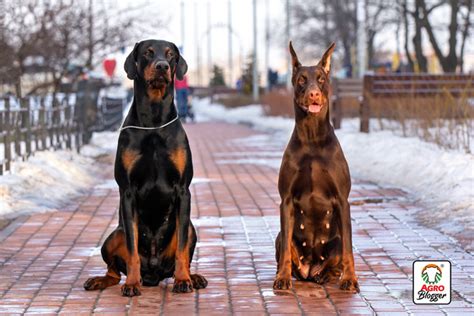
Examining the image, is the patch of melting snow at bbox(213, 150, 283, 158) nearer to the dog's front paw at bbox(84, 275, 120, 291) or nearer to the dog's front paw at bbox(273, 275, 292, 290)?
the dog's front paw at bbox(84, 275, 120, 291)

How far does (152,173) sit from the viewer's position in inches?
306

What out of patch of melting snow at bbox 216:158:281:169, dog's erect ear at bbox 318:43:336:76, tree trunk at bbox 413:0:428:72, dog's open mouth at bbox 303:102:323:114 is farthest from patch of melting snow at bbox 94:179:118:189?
tree trunk at bbox 413:0:428:72

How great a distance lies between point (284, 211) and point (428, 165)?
26.4ft

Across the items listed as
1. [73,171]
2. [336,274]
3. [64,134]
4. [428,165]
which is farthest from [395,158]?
[336,274]

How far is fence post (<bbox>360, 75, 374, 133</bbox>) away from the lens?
79.2 ft

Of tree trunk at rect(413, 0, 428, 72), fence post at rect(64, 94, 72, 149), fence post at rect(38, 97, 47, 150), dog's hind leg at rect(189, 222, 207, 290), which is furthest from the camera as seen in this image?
tree trunk at rect(413, 0, 428, 72)

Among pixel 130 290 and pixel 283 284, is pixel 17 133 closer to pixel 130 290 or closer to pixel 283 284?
pixel 130 290

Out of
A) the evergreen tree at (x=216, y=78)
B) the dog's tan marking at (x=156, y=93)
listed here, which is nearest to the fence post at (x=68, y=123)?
the dog's tan marking at (x=156, y=93)

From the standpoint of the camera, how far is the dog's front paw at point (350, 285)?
→ 7.75 metres

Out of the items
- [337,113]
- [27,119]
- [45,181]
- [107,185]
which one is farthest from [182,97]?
[45,181]

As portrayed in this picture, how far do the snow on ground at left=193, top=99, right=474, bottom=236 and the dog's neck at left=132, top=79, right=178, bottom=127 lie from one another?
3.94m

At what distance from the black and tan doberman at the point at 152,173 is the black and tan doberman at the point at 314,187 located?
2.14ft

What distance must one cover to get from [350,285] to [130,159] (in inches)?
64.8

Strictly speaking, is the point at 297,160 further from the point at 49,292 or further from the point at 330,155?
the point at 49,292
